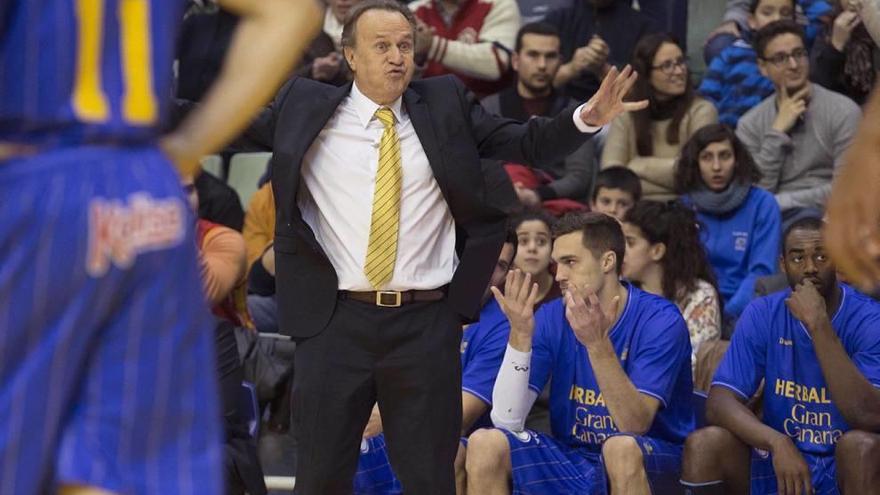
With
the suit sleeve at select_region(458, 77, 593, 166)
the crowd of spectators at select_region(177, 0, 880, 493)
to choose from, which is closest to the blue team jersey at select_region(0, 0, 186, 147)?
the suit sleeve at select_region(458, 77, 593, 166)

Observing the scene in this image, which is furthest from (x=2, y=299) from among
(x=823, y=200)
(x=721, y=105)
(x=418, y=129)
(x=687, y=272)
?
(x=721, y=105)

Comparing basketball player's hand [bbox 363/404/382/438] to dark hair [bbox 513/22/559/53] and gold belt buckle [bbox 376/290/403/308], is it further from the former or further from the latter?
dark hair [bbox 513/22/559/53]

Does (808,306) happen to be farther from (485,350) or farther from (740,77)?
(740,77)

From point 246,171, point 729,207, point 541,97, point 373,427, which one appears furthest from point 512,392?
point 246,171

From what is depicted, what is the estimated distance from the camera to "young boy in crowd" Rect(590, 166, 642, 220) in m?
8.76

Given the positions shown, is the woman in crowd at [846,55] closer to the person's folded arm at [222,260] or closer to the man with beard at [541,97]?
the man with beard at [541,97]

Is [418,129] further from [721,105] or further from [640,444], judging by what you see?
[721,105]

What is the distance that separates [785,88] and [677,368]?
2.83 meters

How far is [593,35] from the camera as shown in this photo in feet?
34.3

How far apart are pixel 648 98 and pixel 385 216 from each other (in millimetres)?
3942

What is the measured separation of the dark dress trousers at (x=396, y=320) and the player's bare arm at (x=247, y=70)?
280 centimetres

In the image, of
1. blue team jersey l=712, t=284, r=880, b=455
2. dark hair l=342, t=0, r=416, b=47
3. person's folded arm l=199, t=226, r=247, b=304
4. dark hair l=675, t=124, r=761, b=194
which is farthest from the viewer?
dark hair l=675, t=124, r=761, b=194

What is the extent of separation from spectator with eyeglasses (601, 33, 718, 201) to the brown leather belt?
369 cm

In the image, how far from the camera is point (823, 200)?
351 inches
